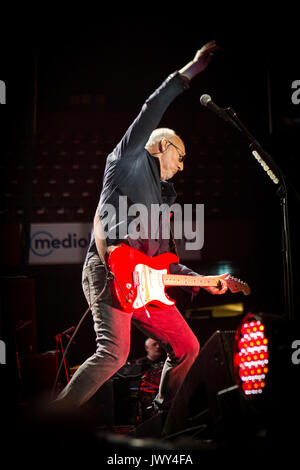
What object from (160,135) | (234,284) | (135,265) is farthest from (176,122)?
(135,265)

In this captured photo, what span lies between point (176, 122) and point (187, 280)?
5376mm

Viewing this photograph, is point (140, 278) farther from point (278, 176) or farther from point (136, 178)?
point (278, 176)

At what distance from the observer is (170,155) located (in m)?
2.50

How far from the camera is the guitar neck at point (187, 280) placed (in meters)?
2.39

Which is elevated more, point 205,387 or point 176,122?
point 176,122

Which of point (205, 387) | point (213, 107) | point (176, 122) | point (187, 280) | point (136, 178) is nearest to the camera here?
point (205, 387)

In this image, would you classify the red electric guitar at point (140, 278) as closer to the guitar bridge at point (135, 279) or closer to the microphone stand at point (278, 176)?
the guitar bridge at point (135, 279)

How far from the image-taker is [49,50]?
280 inches

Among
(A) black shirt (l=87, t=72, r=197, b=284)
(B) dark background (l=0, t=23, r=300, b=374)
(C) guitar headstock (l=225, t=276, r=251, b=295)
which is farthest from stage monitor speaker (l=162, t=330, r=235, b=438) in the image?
(B) dark background (l=0, t=23, r=300, b=374)

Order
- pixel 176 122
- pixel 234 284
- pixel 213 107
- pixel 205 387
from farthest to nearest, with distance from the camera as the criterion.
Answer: pixel 176 122, pixel 234 284, pixel 213 107, pixel 205 387

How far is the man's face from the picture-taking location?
248 centimetres

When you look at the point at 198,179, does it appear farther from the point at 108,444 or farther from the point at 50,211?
the point at 108,444

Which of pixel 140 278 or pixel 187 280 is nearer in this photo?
pixel 140 278

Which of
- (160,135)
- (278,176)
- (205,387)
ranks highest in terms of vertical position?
(160,135)
